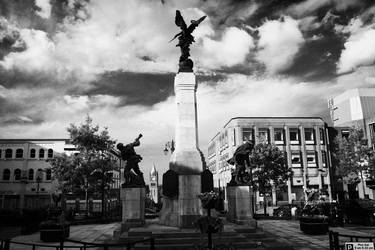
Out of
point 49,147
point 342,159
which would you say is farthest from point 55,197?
point 49,147

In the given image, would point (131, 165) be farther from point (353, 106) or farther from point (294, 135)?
point (353, 106)

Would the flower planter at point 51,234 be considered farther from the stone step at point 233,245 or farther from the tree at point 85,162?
→ the tree at point 85,162

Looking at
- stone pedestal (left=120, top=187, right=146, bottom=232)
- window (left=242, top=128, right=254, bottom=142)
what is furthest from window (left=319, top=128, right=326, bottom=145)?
stone pedestal (left=120, top=187, right=146, bottom=232)

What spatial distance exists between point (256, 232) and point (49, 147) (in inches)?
1970

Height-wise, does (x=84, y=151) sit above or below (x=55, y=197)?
above

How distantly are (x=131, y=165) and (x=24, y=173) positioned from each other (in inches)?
1771

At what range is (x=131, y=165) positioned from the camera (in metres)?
16.9

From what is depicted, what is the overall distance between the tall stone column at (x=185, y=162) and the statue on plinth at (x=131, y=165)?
162 cm

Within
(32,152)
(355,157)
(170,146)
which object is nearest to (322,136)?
(355,157)

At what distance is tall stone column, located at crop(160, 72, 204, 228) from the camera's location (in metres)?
15.7

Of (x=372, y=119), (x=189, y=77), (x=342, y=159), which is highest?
(x=372, y=119)

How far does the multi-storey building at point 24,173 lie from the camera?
5375 cm

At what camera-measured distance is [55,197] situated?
18.9 m

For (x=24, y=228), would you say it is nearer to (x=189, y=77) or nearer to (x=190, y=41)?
(x=189, y=77)
